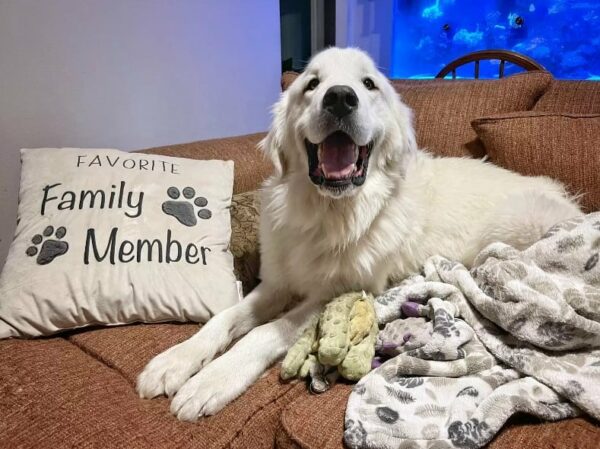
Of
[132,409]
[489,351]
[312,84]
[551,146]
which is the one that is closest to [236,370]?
[132,409]

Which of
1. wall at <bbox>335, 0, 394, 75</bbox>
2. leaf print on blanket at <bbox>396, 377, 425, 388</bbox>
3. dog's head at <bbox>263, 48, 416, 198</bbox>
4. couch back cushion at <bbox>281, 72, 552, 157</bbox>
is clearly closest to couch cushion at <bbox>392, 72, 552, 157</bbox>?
couch back cushion at <bbox>281, 72, 552, 157</bbox>

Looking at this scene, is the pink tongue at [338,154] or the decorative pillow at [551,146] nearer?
the pink tongue at [338,154]

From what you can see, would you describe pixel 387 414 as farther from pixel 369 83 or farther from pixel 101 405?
pixel 369 83

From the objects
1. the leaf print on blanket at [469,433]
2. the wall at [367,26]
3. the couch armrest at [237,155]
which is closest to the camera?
the leaf print on blanket at [469,433]

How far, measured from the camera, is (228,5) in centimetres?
287

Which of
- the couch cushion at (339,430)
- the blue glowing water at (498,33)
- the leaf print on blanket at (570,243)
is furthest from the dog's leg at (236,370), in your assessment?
the blue glowing water at (498,33)

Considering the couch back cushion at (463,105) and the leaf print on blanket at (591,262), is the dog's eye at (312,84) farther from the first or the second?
the leaf print on blanket at (591,262)

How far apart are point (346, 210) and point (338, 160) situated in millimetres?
168

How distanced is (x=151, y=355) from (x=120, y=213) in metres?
0.48

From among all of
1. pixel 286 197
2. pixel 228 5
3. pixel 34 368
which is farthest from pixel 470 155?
pixel 228 5

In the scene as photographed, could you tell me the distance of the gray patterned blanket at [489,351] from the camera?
0.92 metres

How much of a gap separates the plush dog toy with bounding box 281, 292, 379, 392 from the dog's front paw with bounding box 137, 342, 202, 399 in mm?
254

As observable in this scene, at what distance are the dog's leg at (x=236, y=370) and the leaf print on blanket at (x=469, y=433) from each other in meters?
0.51

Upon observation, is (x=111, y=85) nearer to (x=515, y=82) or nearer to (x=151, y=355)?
(x=151, y=355)
